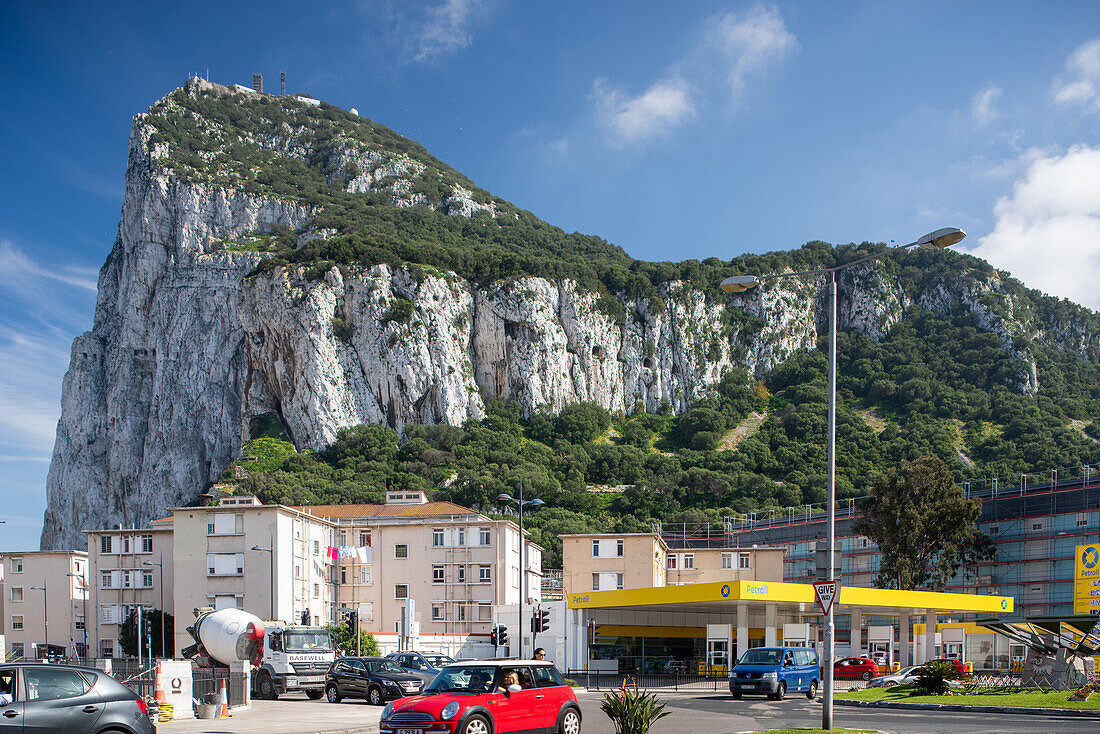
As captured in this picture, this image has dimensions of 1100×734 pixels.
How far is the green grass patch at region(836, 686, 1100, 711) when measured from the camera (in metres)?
24.0

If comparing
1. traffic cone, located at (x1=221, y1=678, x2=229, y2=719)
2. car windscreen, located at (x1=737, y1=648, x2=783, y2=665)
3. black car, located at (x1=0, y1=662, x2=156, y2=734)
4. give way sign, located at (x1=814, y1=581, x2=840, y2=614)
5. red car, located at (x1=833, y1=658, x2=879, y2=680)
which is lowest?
red car, located at (x1=833, y1=658, x2=879, y2=680)

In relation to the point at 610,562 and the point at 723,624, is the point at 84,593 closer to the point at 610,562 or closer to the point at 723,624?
the point at 610,562

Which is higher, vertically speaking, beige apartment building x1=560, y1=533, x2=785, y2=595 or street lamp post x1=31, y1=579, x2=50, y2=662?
beige apartment building x1=560, y1=533, x2=785, y2=595

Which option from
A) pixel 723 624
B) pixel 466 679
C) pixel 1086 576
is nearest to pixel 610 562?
pixel 723 624

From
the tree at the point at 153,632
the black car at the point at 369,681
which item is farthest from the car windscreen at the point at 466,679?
the tree at the point at 153,632

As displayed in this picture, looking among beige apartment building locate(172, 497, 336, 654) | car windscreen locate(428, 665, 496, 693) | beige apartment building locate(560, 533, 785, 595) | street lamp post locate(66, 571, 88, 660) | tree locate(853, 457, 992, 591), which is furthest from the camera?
tree locate(853, 457, 992, 591)

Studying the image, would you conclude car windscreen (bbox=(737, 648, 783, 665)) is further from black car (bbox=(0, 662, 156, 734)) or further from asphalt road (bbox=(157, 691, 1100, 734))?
black car (bbox=(0, 662, 156, 734))

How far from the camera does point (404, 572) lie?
67.7 meters

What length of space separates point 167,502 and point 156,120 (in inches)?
2867

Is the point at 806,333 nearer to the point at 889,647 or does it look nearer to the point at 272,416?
the point at 272,416

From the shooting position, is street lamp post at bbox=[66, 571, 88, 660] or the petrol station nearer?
the petrol station

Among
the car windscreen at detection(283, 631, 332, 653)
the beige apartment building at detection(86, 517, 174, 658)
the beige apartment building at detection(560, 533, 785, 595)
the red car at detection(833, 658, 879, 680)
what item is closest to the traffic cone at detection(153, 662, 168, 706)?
the car windscreen at detection(283, 631, 332, 653)

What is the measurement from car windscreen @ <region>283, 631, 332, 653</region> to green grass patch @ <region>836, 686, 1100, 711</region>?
17450mm

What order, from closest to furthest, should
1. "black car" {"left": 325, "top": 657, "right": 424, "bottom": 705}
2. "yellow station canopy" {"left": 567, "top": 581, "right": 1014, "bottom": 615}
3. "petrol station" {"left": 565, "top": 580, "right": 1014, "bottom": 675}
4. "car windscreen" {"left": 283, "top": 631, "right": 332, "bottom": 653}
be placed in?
"black car" {"left": 325, "top": 657, "right": 424, "bottom": 705}, "car windscreen" {"left": 283, "top": 631, "right": 332, "bottom": 653}, "yellow station canopy" {"left": 567, "top": 581, "right": 1014, "bottom": 615}, "petrol station" {"left": 565, "top": 580, "right": 1014, "bottom": 675}
